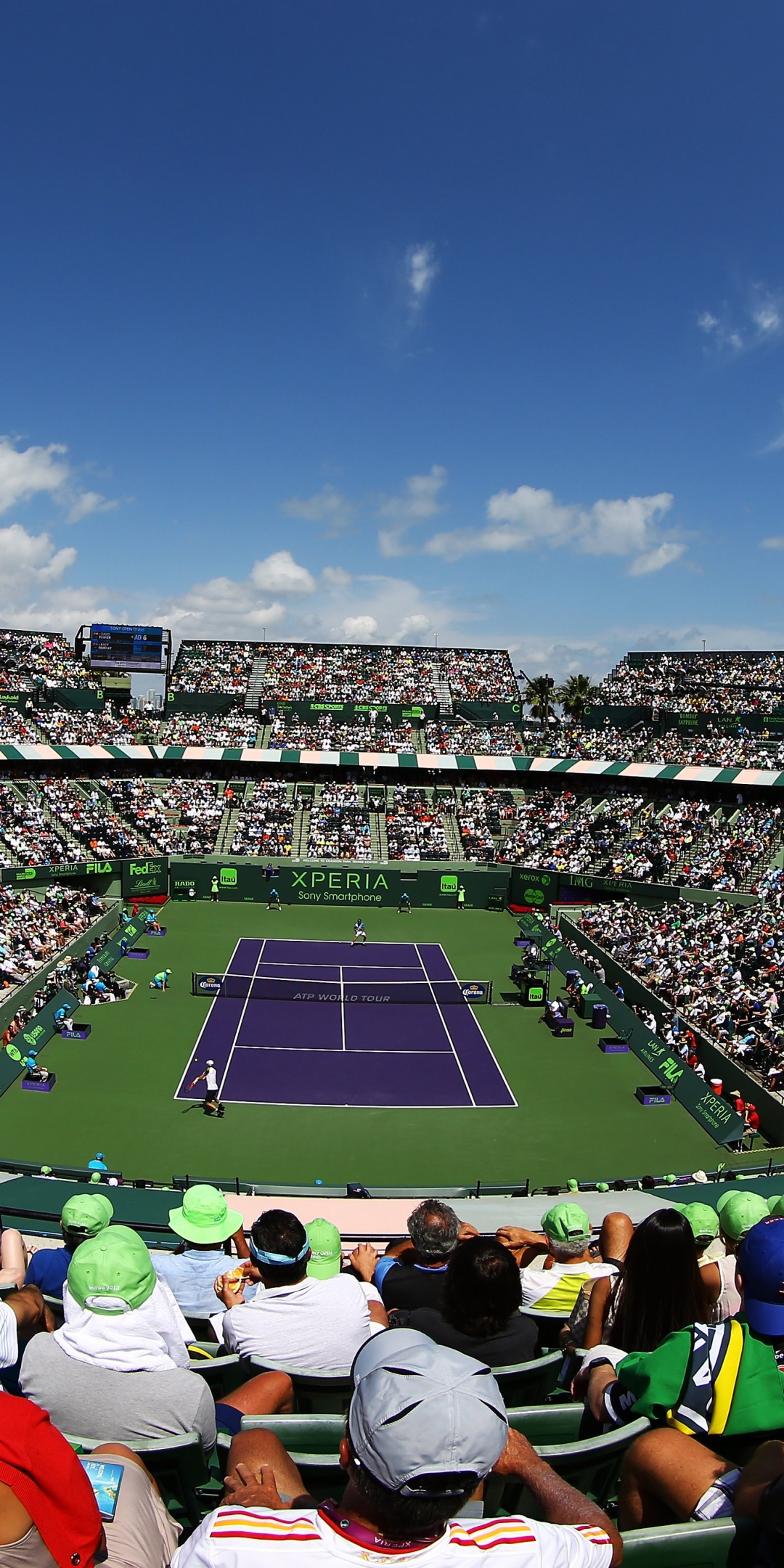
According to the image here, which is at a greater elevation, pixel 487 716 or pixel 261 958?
pixel 487 716

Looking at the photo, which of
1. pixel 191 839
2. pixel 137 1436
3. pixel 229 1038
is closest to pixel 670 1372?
pixel 137 1436

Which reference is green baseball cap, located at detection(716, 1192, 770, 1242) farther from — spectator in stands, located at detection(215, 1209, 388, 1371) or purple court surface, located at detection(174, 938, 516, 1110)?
purple court surface, located at detection(174, 938, 516, 1110)

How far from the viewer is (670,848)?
148 ft

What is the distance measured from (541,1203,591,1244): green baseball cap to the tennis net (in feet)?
80.7

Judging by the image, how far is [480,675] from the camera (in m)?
69.4

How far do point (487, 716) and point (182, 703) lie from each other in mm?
21235

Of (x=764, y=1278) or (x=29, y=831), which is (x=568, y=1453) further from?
(x=29, y=831)

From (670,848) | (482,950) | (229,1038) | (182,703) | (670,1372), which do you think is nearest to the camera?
Answer: (670,1372)

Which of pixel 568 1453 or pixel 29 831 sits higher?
pixel 568 1453

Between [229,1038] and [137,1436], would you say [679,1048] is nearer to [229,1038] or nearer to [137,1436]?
[229,1038]

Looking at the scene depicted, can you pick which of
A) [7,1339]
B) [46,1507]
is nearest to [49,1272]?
[7,1339]

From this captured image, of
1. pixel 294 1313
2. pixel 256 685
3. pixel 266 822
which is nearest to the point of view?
pixel 294 1313

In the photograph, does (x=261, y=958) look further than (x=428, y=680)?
No

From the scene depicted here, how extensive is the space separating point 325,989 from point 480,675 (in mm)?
41515
